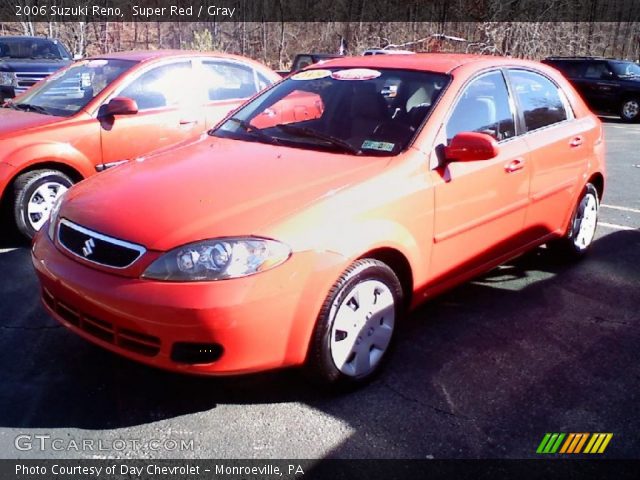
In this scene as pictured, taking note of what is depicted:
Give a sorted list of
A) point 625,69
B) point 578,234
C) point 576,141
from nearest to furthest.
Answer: point 576,141, point 578,234, point 625,69

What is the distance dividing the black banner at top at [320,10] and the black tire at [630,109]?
42.7 ft

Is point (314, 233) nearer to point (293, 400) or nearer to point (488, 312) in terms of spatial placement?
point (293, 400)

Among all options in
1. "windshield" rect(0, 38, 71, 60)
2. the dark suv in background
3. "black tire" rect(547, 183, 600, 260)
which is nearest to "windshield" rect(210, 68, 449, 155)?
"black tire" rect(547, 183, 600, 260)

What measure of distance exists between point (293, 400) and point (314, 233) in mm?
884

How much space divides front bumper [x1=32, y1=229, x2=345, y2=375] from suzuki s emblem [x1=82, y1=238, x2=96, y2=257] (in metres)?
0.07

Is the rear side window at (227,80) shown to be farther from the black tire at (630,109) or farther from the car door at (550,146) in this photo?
the black tire at (630,109)

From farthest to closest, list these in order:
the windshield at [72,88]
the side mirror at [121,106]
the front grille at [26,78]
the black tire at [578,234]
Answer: the front grille at [26,78] < the windshield at [72,88] < the side mirror at [121,106] < the black tire at [578,234]

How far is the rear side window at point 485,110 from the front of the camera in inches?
139

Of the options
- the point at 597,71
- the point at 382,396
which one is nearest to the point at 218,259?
the point at 382,396

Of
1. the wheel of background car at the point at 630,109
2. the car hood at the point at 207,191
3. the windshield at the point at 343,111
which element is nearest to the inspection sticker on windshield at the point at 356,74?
the windshield at the point at 343,111

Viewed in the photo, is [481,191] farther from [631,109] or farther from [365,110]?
[631,109]

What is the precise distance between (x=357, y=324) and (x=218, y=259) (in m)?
0.82

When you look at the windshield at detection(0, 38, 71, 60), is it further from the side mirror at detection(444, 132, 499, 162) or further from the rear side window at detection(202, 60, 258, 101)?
the side mirror at detection(444, 132, 499, 162)

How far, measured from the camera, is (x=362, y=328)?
2965 mm
